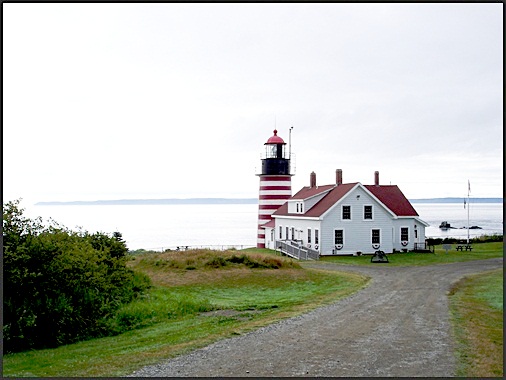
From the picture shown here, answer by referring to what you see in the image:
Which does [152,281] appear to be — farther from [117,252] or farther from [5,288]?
[5,288]

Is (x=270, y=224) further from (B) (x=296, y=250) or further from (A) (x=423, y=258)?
(A) (x=423, y=258)

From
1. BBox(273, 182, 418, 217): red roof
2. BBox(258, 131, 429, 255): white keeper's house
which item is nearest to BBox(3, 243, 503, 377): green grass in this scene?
BBox(258, 131, 429, 255): white keeper's house

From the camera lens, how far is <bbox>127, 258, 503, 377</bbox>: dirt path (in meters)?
9.35

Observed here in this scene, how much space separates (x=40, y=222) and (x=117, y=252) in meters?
5.20

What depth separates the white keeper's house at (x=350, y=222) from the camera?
116ft

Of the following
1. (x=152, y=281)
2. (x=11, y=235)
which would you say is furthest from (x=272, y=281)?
(x=11, y=235)

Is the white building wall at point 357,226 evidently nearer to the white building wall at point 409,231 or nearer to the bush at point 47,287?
the white building wall at point 409,231

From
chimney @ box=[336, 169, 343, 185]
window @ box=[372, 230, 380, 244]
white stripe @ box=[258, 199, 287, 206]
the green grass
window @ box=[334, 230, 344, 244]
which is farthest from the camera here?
white stripe @ box=[258, 199, 287, 206]

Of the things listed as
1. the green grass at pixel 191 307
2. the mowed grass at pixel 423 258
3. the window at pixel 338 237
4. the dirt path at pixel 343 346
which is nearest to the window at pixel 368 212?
the window at pixel 338 237

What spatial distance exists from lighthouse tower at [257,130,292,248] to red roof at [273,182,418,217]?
97 centimetres

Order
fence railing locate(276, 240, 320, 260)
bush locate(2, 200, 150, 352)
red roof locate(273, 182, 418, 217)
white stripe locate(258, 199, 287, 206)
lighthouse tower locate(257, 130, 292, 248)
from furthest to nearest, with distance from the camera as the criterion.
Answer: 1. white stripe locate(258, 199, 287, 206)
2. lighthouse tower locate(257, 130, 292, 248)
3. red roof locate(273, 182, 418, 217)
4. fence railing locate(276, 240, 320, 260)
5. bush locate(2, 200, 150, 352)

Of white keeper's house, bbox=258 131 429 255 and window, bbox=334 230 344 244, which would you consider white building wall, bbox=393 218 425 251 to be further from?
window, bbox=334 230 344 244

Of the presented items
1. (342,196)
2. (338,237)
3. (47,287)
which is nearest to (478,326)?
(47,287)

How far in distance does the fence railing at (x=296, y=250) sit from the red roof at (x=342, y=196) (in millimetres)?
2053
